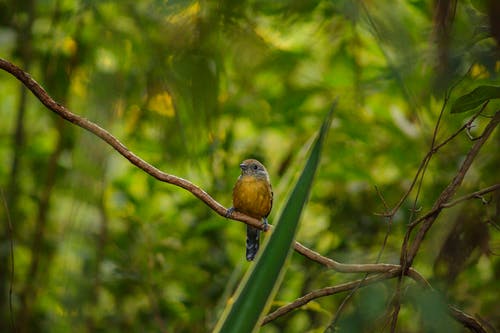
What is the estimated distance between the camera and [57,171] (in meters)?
3.11

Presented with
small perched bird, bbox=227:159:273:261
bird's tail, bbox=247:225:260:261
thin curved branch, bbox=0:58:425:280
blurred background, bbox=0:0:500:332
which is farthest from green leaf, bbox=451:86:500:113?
bird's tail, bbox=247:225:260:261

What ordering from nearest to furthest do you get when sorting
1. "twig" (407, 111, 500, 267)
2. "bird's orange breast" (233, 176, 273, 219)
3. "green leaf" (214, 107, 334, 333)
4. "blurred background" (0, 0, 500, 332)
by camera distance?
"green leaf" (214, 107, 334, 333) → "twig" (407, 111, 500, 267) → "blurred background" (0, 0, 500, 332) → "bird's orange breast" (233, 176, 273, 219)

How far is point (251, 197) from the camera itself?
8.90 feet

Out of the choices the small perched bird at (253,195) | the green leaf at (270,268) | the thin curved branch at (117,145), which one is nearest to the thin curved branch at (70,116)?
the thin curved branch at (117,145)

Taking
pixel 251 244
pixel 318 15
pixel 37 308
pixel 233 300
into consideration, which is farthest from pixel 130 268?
pixel 233 300

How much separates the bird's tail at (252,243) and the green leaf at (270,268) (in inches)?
66.7

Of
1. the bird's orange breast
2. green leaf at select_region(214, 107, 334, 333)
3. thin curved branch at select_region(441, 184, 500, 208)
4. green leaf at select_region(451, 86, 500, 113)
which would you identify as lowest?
the bird's orange breast

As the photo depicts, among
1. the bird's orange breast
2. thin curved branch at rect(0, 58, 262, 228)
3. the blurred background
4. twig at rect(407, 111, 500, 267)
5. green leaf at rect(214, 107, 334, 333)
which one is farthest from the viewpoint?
the bird's orange breast

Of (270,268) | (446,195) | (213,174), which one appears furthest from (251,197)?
(270,268)

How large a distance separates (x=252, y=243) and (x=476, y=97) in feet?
5.51

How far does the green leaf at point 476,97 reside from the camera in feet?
4.01

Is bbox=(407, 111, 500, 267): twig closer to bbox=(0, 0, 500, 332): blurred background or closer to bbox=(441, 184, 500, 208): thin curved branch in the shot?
bbox=(441, 184, 500, 208): thin curved branch

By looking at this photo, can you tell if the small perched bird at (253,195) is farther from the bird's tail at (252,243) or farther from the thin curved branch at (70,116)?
the thin curved branch at (70,116)

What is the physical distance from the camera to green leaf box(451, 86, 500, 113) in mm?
1224
